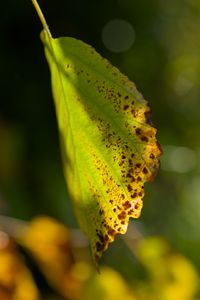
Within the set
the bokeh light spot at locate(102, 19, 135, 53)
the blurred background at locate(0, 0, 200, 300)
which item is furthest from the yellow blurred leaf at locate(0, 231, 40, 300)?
the bokeh light spot at locate(102, 19, 135, 53)

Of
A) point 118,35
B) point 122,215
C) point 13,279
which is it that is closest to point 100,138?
point 122,215

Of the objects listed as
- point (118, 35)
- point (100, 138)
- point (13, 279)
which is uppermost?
point (100, 138)

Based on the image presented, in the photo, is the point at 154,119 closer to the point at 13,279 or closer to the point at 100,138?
the point at 13,279

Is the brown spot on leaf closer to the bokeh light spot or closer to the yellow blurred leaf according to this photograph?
the yellow blurred leaf

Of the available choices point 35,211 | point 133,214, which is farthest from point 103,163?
point 35,211

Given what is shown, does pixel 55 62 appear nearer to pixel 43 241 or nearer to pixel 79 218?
pixel 79 218

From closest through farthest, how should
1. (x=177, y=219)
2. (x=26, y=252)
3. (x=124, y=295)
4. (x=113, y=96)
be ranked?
(x=113, y=96) → (x=124, y=295) → (x=26, y=252) → (x=177, y=219)
